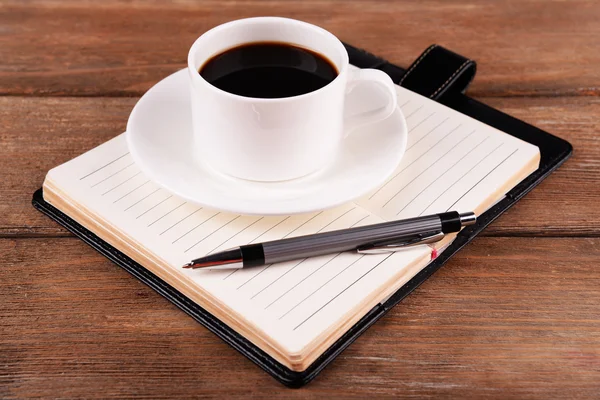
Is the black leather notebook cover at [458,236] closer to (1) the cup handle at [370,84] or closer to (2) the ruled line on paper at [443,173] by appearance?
(2) the ruled line on paper at [443,173]

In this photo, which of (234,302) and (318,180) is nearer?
(234,302)

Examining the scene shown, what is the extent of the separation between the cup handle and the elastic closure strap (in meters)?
0.19

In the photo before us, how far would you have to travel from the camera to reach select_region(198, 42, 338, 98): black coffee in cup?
2.81 feet

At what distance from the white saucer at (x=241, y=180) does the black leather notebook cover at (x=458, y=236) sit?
10cm

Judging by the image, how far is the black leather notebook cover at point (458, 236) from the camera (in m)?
0.72

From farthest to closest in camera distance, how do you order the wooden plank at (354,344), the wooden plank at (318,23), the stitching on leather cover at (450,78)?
the wooden plank at (318,23) < the stitching on leather cover at (450,78) < the wooden plank at (354,344)

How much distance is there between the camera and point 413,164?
0.92m

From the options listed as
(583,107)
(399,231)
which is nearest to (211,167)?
(399,231)

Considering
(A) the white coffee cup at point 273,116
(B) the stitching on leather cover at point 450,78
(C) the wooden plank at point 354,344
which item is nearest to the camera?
(C) the wooden plank at point 354,344

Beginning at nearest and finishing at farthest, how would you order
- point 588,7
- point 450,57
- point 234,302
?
1. point 234,302
2. point 450,57
3. point 588,7

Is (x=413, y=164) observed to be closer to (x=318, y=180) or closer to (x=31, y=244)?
(x=318, y=180)

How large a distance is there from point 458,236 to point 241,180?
0.26 metres

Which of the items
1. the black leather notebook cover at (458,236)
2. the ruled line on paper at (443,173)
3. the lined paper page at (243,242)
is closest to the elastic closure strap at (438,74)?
the black leather notebook cover at (458,236)

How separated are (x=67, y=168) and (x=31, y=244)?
10 centimetres
